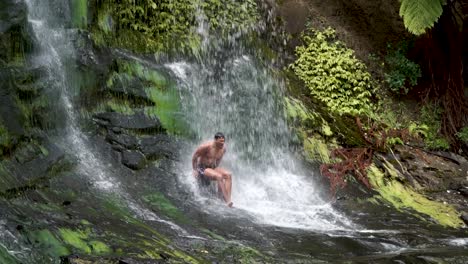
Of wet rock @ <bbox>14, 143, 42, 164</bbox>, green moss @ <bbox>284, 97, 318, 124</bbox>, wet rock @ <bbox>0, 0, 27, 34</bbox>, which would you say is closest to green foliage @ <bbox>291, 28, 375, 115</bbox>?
green moss @ <bbox>284, 97, 318, 124</bbox>

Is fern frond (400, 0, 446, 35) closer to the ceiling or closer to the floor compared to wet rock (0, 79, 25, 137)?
closer to the ceiling

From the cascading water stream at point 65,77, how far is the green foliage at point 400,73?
513cm

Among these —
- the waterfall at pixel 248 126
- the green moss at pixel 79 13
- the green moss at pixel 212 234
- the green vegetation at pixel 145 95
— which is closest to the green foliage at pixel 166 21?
the green moss at pixel 79 13

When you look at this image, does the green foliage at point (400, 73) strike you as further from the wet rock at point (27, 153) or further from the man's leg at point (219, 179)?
the wet rock at point (27, 153)

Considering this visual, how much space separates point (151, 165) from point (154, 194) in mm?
638

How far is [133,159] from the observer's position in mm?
7199

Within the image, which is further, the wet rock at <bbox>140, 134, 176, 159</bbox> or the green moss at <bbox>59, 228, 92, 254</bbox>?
the wet rock at <bbox>140, 134, 176, 159</bbox>

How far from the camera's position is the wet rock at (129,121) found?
24.5 ft

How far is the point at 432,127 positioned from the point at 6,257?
7.27m

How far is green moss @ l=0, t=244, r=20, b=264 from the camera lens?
4.08 metres

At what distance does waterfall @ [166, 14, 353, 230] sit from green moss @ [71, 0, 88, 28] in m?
1.30

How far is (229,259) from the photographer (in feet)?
16.7

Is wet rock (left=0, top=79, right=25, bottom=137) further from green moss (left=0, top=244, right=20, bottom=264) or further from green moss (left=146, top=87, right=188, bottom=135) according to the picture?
green moss (left=0, top=244, right=20, bottom=264)

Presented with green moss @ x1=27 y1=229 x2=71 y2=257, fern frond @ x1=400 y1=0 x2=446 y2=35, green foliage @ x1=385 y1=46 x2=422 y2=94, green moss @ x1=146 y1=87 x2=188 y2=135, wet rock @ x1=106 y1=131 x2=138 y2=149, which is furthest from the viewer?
green foliage @ x1=385 y1=46 x2=422 y2=94
